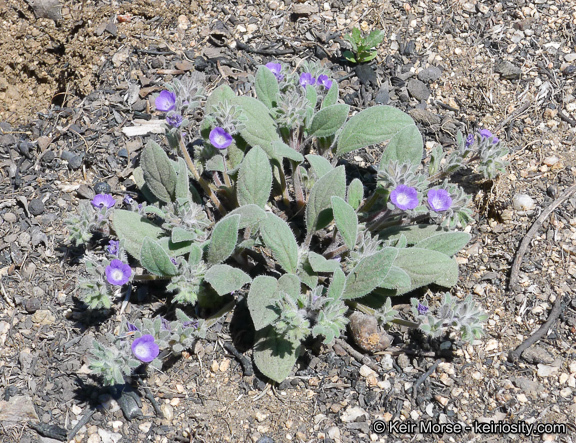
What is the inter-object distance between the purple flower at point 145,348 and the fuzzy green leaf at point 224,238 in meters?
0.70

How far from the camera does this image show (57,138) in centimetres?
515

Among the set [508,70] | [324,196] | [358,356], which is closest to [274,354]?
[358,356]

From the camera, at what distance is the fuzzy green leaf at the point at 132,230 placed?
414cm

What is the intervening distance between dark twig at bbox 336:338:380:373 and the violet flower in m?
2.02

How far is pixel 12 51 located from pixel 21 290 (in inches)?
100

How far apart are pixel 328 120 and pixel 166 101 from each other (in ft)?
3.89

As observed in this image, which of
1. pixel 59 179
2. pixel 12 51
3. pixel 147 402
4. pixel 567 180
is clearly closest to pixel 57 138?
pixel 59 179

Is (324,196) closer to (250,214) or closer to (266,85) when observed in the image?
(250,214)

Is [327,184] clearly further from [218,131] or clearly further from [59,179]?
[59,179]

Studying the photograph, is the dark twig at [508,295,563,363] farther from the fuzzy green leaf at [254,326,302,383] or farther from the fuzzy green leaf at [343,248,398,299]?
the fuzzy green leaf at [254,326,302,383]

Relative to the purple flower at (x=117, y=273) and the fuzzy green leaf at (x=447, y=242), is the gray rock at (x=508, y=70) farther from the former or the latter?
the purple flower at (x=117, y=273)

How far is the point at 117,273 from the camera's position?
3.85 metres

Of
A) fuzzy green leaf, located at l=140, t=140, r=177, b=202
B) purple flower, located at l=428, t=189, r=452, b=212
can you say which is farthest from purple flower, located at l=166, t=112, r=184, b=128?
purple flower, located at l=428, t=189, r=452, b=212

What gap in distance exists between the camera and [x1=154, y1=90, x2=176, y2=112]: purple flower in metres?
4.14
